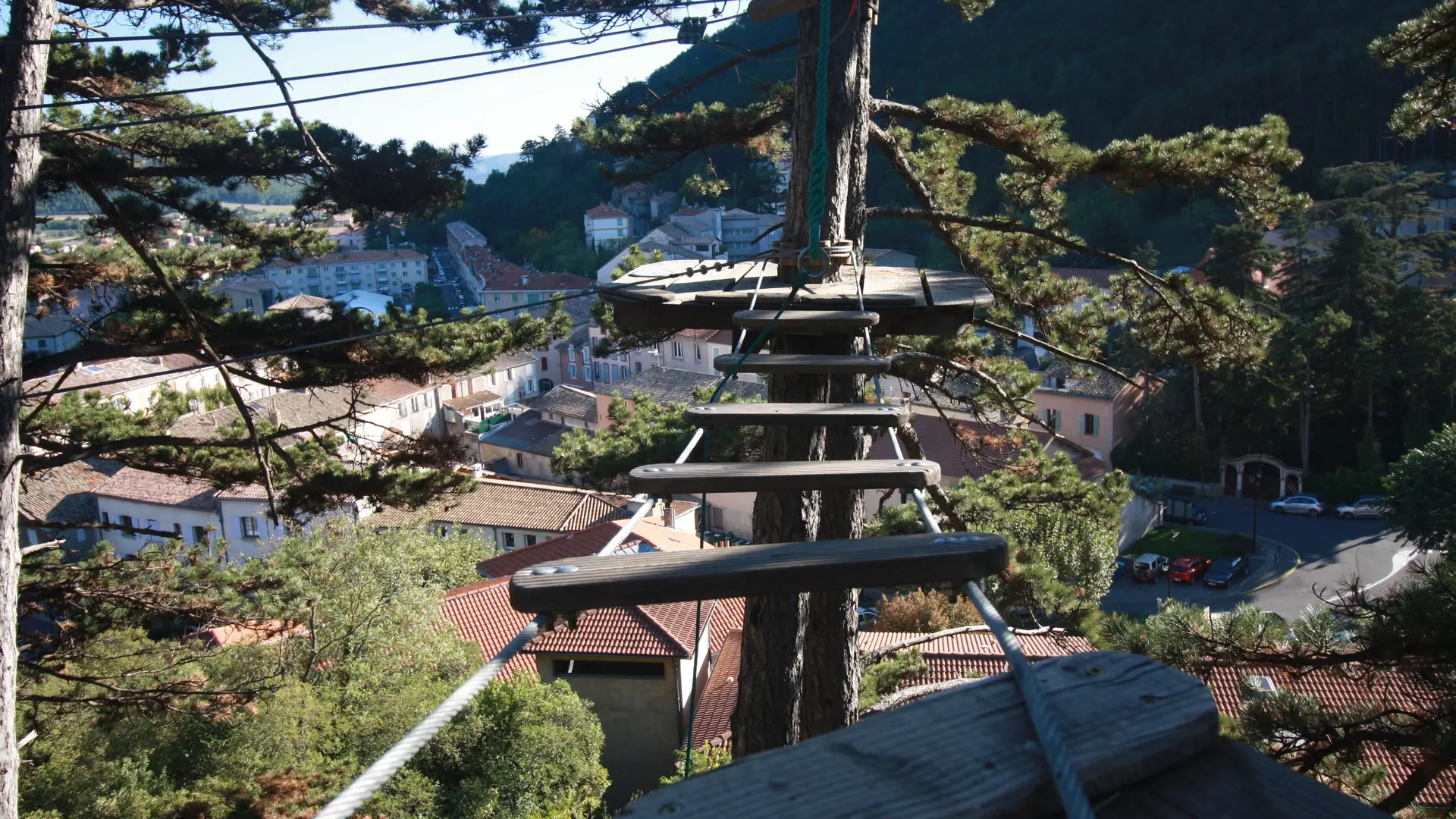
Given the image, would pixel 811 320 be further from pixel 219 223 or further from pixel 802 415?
pixel 219 223

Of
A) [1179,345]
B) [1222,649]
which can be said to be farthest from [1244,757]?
[1179,345]

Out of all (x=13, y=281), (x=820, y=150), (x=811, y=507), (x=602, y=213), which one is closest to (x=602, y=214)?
(x=602, y=213)

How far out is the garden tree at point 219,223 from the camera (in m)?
6.64

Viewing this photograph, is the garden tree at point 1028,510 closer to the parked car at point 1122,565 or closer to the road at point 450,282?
the parked car at point 1122,565

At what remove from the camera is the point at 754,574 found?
5.70 ft

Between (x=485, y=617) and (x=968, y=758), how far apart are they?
688 inches

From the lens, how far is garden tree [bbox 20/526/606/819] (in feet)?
34.6

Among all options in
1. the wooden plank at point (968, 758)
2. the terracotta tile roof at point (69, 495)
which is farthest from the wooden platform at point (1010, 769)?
the terracotta tile roof at point (69, 495)

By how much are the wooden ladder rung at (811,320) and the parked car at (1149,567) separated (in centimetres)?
2390

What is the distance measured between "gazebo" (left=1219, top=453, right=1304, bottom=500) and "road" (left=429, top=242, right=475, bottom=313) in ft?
134

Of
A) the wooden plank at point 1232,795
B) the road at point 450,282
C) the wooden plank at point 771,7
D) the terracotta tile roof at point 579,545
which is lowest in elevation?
the terracotta tile roof at point 579,545

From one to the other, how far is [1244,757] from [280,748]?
484 inches

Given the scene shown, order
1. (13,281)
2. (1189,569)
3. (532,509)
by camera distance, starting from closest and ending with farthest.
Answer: (13,281) < (1189,569) < (532,509)

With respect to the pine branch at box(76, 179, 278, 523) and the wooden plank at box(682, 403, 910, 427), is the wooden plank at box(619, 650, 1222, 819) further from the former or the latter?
the pine branch at box(76, 179, 278, 523)
